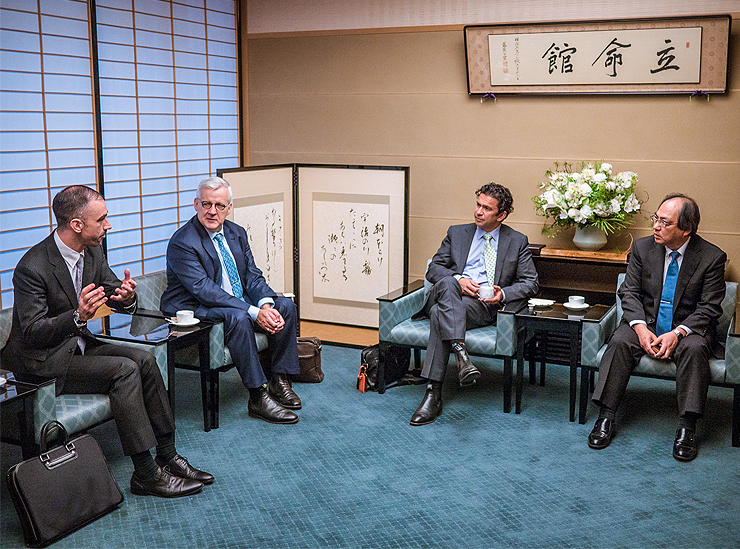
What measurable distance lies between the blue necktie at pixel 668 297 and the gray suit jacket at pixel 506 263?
2.37 feet

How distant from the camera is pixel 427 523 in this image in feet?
9.53

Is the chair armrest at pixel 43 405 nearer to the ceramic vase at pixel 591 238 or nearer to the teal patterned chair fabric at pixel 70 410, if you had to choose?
the teal patterned chair fabric at pixel 70 410

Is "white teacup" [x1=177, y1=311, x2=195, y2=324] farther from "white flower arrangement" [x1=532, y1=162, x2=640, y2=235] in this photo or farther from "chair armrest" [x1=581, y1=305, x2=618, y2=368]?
"white flower arrangement" [x1=532, y1=162, x2=640, y2=235]

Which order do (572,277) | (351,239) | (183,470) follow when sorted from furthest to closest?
(351,239) → (572,277) → (183,470)

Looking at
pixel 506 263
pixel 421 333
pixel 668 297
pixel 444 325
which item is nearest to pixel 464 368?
pixel 444 325

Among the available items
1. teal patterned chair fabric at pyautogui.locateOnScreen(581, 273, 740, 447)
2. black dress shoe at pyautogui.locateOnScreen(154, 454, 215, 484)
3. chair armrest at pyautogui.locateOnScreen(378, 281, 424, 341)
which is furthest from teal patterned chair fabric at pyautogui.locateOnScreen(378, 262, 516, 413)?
black dress shoe at pyautogui.locateOnScreen(154, 454, 215, 484)

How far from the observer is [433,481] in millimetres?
3271

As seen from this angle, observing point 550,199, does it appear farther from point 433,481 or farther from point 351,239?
point 433,481

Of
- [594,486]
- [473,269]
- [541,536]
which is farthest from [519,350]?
[541,536]

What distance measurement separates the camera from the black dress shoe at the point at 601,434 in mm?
3627

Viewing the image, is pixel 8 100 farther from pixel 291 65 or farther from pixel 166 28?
pixel 291 65

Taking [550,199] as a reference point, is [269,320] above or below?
below

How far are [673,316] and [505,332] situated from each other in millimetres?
871

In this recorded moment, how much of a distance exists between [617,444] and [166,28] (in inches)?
158
